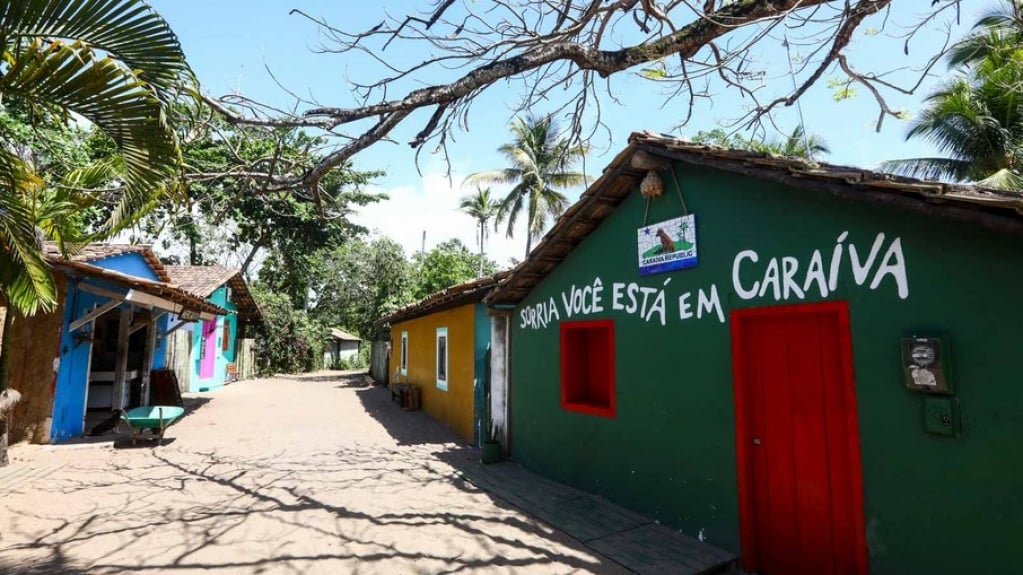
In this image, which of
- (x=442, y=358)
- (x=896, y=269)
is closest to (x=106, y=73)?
(x=896, y=269)

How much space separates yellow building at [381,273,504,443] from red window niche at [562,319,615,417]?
71.9 inches

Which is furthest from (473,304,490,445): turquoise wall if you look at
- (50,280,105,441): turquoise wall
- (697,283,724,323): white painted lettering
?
(50,280,105,441): turquoise wall

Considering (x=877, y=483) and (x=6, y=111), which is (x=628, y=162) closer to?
(x=877, y=483)

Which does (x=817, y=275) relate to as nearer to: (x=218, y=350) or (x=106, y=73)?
(x=106, y=73)

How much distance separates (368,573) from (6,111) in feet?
63.2

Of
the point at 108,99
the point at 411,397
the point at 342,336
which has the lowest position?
the point at 411,397

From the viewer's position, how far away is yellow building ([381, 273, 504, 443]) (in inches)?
364

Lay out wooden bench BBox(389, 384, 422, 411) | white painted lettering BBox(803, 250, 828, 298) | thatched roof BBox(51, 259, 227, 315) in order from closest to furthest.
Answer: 1. white painted lettering BBox(803, 250, 828, 298)
2. thatched roof BBox(51, 259, 227, 315)
3. wooden bench BBox(389, 384, 422, 411)

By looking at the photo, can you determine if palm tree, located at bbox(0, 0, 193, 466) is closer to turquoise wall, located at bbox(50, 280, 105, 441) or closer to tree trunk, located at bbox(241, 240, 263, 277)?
turquoise wall, located at bbox(50, 280, 105, 441)

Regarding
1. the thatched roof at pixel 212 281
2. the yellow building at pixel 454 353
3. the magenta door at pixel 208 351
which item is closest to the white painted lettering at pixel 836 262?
the yellow building at pixel 454 353

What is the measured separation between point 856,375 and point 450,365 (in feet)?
27.5

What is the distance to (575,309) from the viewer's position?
253 inches

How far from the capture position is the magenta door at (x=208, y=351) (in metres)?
18.3

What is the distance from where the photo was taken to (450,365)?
10883 millimetres
